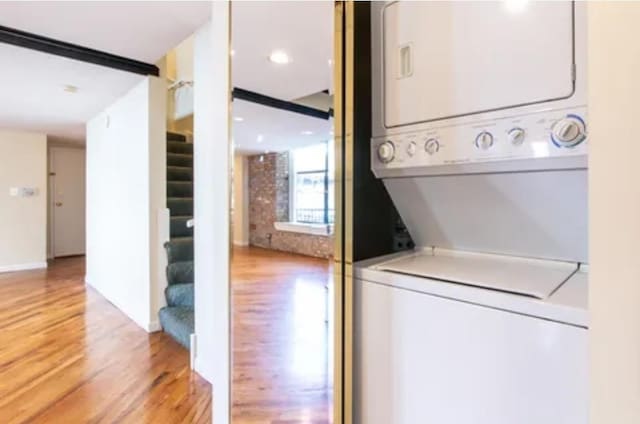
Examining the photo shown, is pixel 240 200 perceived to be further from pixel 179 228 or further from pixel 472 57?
pixel 179 228

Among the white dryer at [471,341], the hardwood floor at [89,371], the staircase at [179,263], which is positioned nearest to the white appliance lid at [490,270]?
the white dryer at [471,341]

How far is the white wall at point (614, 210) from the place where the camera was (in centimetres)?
59

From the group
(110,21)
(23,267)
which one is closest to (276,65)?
(110,21)

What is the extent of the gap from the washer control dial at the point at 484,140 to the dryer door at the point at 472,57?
0.06 m

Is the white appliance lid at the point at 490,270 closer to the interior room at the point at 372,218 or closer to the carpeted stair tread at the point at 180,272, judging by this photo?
the interior room at the point at 372,218

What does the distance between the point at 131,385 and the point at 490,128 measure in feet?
7.70

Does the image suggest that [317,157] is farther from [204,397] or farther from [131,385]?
[131,385]

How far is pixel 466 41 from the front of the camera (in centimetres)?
100

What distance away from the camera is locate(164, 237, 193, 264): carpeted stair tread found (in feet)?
10.4

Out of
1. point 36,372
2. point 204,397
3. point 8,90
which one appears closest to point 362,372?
point 204,397

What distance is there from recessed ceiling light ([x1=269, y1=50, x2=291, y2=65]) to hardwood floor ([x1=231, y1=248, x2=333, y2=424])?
130 cm

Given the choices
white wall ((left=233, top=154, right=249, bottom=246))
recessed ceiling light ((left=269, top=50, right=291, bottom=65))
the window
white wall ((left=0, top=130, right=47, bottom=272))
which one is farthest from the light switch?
the window

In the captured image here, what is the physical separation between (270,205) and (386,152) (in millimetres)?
931

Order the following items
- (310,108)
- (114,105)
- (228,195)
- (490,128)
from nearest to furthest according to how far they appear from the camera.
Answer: (490,128) < (228,195) < (310,108) < (114,105)
